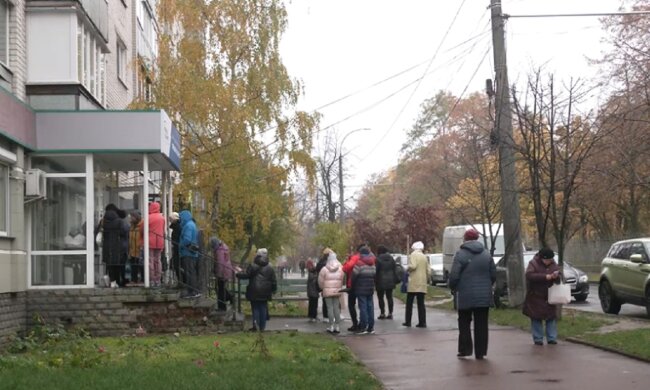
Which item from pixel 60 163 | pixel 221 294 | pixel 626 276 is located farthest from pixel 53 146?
pixel 626 276

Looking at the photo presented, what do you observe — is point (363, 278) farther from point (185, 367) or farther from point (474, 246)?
point (185, 367)

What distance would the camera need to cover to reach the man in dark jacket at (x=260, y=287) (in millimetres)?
16453

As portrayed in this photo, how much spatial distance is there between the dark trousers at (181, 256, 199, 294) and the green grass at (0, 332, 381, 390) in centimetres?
333

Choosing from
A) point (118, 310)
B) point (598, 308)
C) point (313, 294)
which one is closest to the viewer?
point (118, 310)

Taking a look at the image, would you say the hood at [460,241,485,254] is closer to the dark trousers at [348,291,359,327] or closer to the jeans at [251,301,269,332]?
the dark trousers at [348,291,359,327]

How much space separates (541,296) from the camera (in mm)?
13188

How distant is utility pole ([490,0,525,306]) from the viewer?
60.7 feet

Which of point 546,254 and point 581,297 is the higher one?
point 546,254

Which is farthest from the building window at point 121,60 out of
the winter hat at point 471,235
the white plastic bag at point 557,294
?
the white plastic bag at point 557,294

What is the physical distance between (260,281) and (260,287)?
0.13m

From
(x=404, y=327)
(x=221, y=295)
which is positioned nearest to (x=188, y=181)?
(x=221, y=295)

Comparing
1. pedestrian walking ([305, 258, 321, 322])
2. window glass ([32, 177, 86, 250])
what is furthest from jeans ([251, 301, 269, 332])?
pedestrian walking ([305, 258, 321, 322])

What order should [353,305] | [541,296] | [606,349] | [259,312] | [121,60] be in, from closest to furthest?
[606,349]
[541,296]
[259,312]
[353,305]
[121,60]

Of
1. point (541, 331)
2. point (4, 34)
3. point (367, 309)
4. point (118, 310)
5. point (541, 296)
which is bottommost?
point (541, 331)
